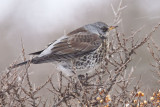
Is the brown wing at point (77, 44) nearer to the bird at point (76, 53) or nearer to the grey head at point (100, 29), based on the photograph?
the bird at point (76, 53)

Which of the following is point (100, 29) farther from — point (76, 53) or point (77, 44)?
point (76, 53)

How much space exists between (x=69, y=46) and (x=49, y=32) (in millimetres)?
7264

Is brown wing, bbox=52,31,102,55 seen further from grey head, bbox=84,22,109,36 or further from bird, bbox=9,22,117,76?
grey head, bbox=84,22,109,36

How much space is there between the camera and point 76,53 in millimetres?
5059

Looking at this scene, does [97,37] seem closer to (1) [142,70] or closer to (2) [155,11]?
(1) [142,70]

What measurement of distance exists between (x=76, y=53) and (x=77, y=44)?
0.16 m

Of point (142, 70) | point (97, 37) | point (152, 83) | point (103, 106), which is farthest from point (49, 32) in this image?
point (103, 106)

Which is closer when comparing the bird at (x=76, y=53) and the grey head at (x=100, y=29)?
the bird at (x=76, y=53)

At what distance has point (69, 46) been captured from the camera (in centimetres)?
512

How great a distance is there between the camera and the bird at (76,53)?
489 cm

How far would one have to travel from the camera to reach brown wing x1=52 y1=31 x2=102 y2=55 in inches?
199

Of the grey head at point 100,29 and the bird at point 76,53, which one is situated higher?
the grey head at point 100,29

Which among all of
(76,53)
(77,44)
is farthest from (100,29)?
(76,53)

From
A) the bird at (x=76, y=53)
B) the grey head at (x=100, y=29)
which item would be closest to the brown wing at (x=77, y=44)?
the bird at (x=76, y=53)
